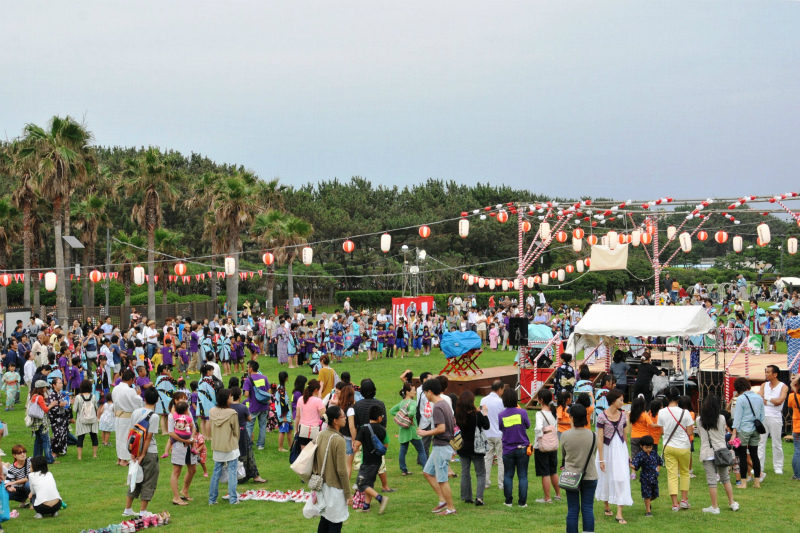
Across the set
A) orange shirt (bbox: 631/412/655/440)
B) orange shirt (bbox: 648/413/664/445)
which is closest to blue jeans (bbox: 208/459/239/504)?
orange shirt (bbox: 631/412/655/440)

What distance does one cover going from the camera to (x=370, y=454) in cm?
911

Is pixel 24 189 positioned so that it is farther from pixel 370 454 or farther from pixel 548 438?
pixel 548 438

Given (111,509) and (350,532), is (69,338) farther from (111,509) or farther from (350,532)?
(350,532)

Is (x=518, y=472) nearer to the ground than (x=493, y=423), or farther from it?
nearer to the ground

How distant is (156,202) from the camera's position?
35.5m

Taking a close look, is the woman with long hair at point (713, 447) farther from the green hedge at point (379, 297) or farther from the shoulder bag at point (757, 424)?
the green hedge at point (379, 297)

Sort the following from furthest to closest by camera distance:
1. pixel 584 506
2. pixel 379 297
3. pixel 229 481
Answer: pixel 379 297
pixel 229 481
pixel 584 506

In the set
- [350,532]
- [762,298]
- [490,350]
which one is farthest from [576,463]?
[762,298]

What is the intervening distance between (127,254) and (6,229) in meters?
6.11

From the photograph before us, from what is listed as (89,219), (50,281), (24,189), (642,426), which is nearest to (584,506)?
(642,426)

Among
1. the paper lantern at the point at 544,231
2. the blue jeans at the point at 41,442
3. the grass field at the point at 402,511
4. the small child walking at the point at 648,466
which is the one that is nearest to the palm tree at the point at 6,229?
the paper lantern at the point at 544,231

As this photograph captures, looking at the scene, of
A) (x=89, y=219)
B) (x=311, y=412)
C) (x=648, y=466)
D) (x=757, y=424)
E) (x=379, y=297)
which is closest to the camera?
(x=648, y=466)

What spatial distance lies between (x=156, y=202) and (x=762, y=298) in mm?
36047

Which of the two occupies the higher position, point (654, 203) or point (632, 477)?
point (654, 203)
